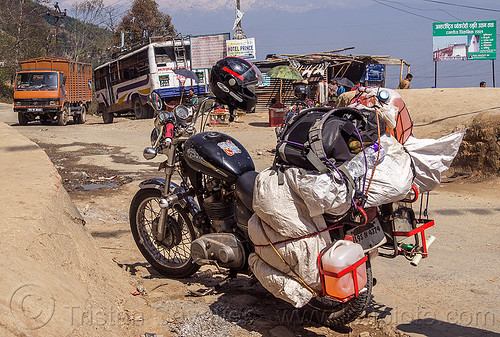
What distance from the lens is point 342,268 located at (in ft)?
9.53

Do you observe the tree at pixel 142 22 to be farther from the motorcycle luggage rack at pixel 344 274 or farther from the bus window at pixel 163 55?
the motorcycle luggage rack at pixel 344 274

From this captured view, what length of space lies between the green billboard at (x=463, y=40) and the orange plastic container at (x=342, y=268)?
3615cm

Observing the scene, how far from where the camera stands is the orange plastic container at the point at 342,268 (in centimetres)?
291

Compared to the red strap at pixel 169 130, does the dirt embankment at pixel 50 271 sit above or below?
below

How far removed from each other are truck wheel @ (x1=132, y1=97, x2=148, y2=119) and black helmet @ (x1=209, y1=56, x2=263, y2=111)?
21049 millimetres

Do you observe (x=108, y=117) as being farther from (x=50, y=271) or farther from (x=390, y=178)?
(x=390, y=178)

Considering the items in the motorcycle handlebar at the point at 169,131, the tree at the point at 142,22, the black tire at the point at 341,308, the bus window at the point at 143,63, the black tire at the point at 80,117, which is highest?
the tree at the point at 142,22

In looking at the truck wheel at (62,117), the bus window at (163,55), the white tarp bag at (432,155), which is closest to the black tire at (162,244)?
the white tarp bag at (432,155)

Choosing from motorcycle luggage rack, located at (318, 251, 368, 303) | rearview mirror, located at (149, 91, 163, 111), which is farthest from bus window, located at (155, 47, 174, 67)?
motorcycle luggage rack, located at (318, 251, 368, 303)

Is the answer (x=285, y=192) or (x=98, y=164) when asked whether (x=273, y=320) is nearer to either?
(x=285, y=192)

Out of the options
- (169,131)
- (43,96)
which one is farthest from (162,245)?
(43,96)

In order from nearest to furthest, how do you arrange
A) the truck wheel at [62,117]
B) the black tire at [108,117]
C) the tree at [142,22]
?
the truck wheel at [62,117]
the black tire at [108,117]
the tree at [142,22]

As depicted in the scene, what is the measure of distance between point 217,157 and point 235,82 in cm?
60

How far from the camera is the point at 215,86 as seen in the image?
4.07 m
